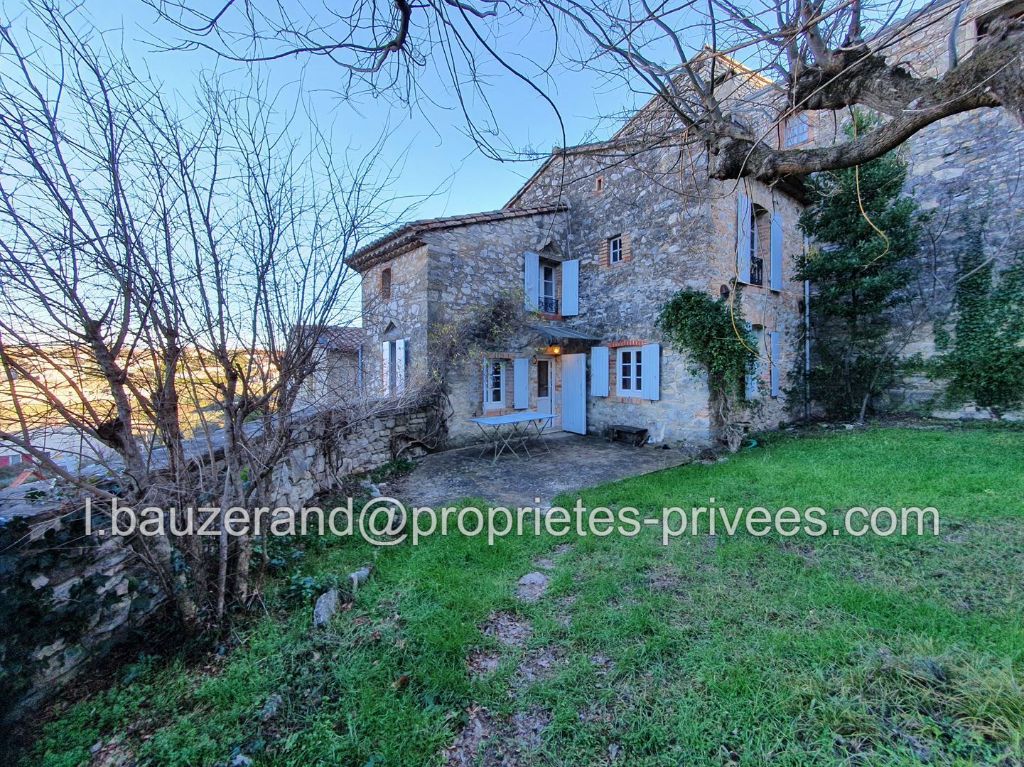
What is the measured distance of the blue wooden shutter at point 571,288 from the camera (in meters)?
9.30

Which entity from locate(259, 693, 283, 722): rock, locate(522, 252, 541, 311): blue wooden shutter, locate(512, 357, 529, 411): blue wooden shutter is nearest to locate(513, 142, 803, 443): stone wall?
locate(522, 252, 541, 311): blue wooden shutter

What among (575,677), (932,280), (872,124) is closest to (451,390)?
(575,677)

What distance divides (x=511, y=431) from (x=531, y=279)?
3.48 meters

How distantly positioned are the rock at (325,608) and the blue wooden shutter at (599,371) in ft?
22.9

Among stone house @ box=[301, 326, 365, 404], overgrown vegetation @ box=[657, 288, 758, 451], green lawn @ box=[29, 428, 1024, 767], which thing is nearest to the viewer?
green lawn @ box=[29, 428, 1024, 767]

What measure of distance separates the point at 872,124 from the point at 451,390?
981cm

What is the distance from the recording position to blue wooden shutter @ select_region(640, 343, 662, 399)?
7809 mm

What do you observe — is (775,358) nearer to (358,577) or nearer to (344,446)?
(344,446)

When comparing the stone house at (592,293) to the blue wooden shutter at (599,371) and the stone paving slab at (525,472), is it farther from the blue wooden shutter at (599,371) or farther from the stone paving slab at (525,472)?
the stone paving slab at (525,472)

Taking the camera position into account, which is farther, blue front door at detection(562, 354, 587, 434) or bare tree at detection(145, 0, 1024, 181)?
blue front door at detection(562, 354, 587, 434)

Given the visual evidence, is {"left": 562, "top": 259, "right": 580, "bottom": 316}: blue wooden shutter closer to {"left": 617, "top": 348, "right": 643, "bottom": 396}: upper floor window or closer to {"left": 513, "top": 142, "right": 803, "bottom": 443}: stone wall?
{"left": 513, "top": 142, "right": 803, "bottom": 443}: stone wall

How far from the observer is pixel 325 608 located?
8.39 ft

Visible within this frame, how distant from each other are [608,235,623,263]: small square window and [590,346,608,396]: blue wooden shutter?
1.97m

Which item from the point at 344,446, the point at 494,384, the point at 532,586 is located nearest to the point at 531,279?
the point at 494,384
